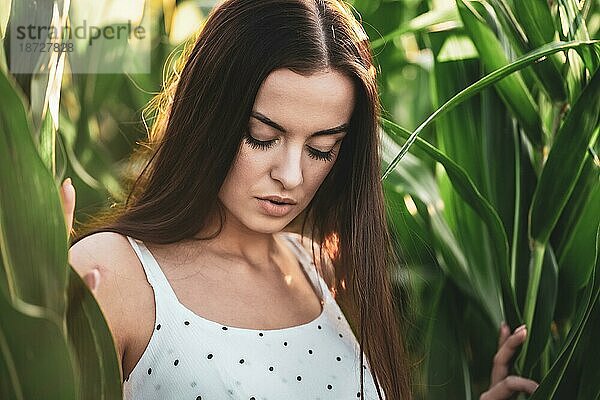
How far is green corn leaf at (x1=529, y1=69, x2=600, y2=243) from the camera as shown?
2.11 ft

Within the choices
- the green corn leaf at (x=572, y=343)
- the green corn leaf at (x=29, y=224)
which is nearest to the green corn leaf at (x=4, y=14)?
the green corn leaf at (x=29, y=224)

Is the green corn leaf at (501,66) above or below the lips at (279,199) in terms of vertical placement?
above

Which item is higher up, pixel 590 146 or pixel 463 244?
pixel 590 146

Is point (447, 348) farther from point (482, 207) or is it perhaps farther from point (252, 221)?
point (252, 221)

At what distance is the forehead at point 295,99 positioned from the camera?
1.86 ft

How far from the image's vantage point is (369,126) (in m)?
0.62

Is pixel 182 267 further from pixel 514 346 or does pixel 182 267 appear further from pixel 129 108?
pixel 129 108

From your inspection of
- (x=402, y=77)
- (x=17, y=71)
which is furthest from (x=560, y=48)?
(x=402, y=77)

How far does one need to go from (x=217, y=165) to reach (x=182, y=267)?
75mm

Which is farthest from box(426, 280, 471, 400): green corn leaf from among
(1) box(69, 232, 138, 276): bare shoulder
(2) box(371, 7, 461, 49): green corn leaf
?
(1) box(69, 232, 138, 276): bare shoulder

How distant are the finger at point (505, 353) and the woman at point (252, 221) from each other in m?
0.09

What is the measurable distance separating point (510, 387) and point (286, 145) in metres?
0.28

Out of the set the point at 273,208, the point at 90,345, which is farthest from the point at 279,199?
the point at 90,345

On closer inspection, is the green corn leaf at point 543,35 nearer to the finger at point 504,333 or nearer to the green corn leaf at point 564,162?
the green corn leaf at point 564,162
